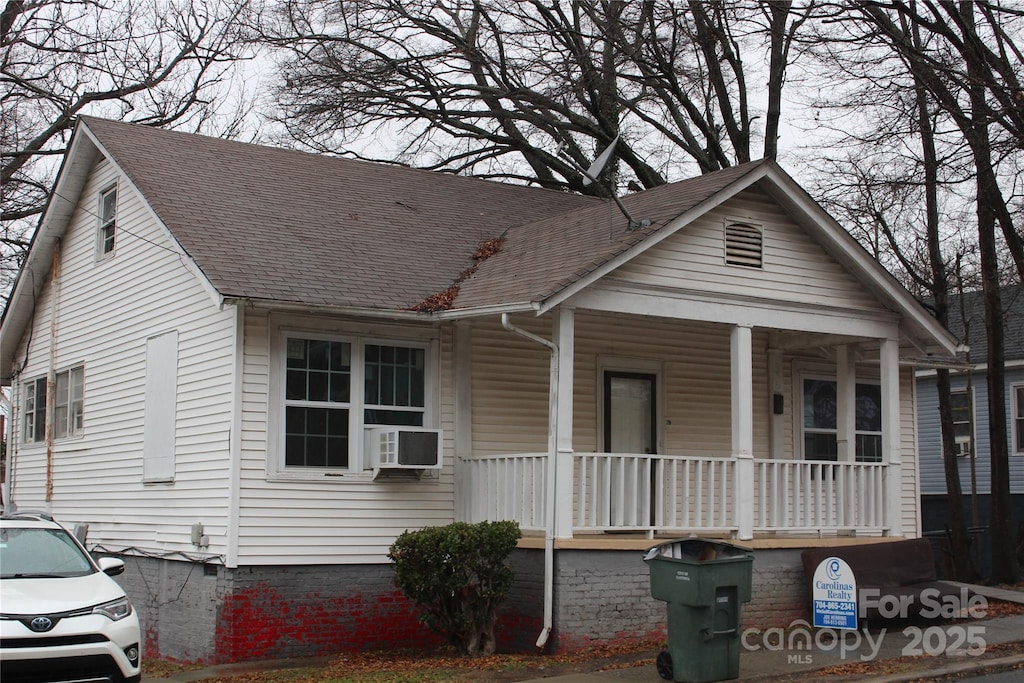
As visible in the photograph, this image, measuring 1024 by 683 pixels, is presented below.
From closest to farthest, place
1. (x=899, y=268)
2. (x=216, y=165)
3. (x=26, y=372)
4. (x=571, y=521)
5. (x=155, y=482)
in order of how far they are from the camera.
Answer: (x=571, y=521) → (x=155, y=482) → (x=216, y=165) → (x=26, y=372) → (x=899, y=268)

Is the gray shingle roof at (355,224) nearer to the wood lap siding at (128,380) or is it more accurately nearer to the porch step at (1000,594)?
the wood lap siding at (128,380)

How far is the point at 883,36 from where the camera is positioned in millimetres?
→ 16984

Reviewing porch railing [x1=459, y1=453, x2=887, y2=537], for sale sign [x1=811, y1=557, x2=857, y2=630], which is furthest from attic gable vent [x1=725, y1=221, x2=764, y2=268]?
for sale sign [x1=811, y1=557, x2=857, y2=630]

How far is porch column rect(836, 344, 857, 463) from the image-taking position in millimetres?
15961

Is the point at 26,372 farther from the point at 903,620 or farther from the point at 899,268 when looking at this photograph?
the point at 899,268

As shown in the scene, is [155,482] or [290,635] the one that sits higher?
[155,482]

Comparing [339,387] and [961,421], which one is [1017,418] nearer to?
[961,421]

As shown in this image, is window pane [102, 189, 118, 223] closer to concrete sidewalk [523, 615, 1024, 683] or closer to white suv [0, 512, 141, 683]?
white suv [0, 512, 141, 683]

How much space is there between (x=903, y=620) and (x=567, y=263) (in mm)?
5868

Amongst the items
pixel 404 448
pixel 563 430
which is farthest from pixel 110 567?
pixel 563 430

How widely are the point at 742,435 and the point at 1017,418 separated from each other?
18.4 meters

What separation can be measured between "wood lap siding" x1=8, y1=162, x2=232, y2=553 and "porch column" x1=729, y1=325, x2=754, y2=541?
19.2 feet

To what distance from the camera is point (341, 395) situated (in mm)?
13781

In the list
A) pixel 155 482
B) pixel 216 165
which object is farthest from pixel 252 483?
pixel 216 165
